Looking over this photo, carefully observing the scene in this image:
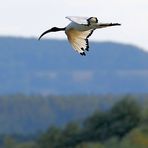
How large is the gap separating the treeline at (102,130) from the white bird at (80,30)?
53951 mm

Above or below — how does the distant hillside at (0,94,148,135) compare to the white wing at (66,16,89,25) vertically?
above

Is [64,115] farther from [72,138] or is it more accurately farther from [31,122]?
[72,138]

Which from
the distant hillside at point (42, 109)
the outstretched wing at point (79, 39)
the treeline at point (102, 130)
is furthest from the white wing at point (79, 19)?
the distant hillside at point (42, 109)

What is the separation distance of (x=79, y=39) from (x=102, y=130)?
61463mm

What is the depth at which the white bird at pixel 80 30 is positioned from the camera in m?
5.17

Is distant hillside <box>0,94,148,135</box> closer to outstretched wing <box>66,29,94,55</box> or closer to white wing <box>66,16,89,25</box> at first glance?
outstretched wing <box>66,29,94,55</box>

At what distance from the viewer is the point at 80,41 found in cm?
560

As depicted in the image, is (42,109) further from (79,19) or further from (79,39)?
(79,19)

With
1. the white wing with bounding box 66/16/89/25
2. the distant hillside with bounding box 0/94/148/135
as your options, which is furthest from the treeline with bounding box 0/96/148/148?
the distant hillside with bounding box 0/94/148/135

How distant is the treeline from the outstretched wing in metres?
53.9

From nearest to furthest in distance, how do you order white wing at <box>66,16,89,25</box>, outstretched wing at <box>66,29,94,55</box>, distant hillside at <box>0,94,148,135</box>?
white wing at <box>66,16,89,25</box>
outstretched wing at <box>66,29,94,55</box>
distant hillside at <box>0,94,148,135</box>

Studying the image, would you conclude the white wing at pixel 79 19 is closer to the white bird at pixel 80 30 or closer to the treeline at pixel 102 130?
the white bird at pixel 80 30

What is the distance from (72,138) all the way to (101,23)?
60.2 metres

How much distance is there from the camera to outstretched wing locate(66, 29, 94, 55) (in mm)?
5555
